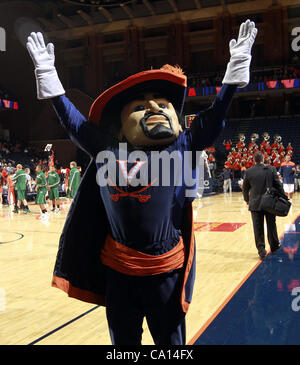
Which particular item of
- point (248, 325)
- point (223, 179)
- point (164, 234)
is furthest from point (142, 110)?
point (223, 179)

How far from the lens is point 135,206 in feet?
6.73

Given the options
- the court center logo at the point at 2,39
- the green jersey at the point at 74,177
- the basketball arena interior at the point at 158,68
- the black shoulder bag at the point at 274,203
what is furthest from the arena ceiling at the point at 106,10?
the black shoulder bag at the point at 274,203

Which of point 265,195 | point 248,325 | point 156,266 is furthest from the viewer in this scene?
point 265,195

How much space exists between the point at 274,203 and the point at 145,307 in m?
4.25

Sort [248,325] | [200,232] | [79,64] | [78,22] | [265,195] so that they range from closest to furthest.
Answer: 1. [248,325]
2. [265,195]
3. [200,232]
4. [78,22]
5. [79,64]

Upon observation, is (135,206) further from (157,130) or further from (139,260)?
(157,130)

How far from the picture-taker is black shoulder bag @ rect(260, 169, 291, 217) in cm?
584

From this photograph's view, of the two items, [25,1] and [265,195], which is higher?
[25,1]

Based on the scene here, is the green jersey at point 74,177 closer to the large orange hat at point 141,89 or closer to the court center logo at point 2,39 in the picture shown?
the large orange hat at point 141,89

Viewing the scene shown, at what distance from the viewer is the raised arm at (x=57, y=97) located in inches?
84.7

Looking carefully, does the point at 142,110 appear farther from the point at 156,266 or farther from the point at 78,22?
the point at 78,22

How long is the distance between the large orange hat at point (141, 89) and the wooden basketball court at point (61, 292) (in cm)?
196
